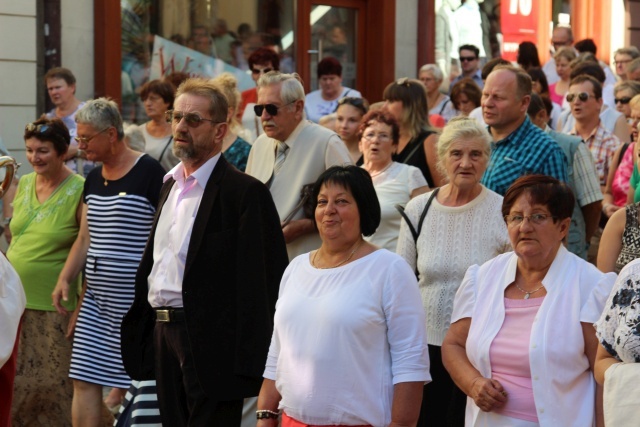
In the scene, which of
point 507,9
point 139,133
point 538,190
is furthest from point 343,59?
point 538,190

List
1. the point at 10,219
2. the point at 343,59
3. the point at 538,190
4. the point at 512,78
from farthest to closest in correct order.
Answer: the point at 343,59, the point at 10,219, the point at 512,78, the point at 538,190

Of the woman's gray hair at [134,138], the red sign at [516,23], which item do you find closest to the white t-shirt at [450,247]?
the woman's gray hair at [134,138]

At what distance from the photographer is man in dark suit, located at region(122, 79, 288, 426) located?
5.93 m

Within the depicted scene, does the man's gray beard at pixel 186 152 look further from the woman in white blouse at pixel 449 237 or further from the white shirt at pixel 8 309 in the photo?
the woman in white blouse at pixel 449 237

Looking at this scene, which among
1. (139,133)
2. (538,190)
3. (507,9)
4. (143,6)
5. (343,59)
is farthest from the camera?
(507,9)

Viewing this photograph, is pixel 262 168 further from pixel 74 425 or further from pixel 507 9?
pixel 507 9

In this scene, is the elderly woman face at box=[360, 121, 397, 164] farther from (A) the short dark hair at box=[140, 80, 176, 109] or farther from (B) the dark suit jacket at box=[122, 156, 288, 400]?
(A) the short dark hair at box=[140, 80, 176, 109]

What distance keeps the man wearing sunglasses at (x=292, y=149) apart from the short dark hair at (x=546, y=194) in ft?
7.49

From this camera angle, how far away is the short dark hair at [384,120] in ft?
26.2

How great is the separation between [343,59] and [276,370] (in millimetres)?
10078

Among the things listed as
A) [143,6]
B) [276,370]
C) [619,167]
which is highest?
[143,6]

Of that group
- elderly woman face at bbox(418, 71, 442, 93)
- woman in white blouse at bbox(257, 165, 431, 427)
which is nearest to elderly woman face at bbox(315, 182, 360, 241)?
woman in white blouse at bbox(257, 165, 431, 427)

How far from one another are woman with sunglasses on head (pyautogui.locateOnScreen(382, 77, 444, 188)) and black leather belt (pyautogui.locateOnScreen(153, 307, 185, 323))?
111 inches

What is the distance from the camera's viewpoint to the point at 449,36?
15641 mm
